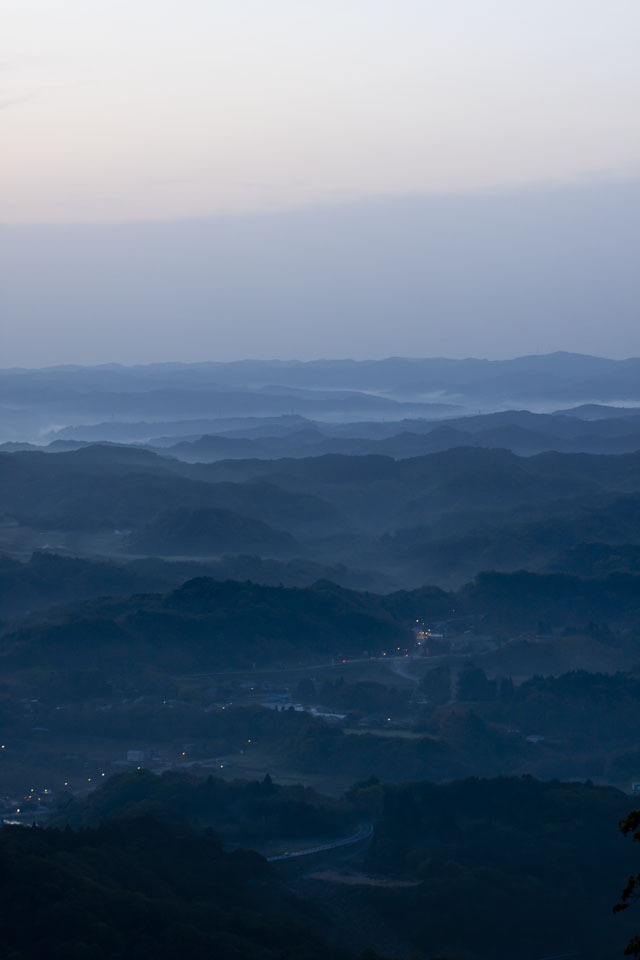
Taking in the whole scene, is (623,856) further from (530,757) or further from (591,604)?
(591,604)

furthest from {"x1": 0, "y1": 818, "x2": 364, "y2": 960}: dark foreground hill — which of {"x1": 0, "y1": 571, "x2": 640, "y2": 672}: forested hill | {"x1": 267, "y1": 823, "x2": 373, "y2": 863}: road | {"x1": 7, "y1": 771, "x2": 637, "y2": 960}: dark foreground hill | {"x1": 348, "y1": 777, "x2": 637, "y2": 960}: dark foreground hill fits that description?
{"x1": 0, "y1": 571, "x2": 640, "y2": 672}: forested hill

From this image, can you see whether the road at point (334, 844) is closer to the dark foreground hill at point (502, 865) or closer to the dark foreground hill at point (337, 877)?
the dark foreground hill at point (337, 877)

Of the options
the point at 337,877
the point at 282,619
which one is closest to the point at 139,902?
the point at 337,877

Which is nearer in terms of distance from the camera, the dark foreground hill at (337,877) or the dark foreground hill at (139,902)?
the dark foreground hill at (139,902)

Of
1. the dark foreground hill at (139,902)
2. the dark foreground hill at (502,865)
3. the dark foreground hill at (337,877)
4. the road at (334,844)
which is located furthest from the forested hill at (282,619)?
the dark foreground hill at (139,902)

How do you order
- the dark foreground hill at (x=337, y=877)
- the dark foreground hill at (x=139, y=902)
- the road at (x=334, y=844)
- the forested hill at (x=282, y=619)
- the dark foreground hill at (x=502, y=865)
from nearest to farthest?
the dark foreground hill at (x=139, y=902) < the dark foreground hill at (x=337, y=877) < the dark foreground hill at (x=502, y=865) < the road at (x=334, y=844) < the forested hill at (x=282, y=619)

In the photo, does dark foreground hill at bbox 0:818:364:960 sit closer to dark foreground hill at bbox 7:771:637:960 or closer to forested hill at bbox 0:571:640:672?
dark foreground hill at bbox 7:771:637:960

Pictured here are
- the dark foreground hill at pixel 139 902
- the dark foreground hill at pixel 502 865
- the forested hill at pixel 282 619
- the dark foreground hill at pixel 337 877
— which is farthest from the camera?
the forested hill at pixel 282 619

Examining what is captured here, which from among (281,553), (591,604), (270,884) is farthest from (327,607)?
(270,884)

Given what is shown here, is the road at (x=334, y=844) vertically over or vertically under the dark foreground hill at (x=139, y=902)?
under
